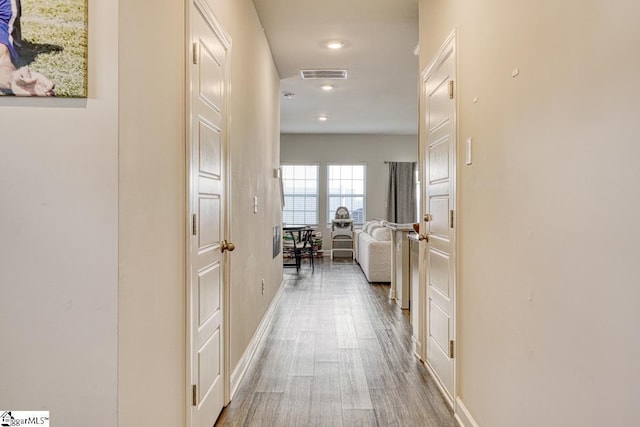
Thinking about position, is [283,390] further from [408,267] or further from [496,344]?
[408,267]

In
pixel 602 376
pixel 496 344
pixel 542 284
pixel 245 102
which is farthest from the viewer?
pixel 245 102

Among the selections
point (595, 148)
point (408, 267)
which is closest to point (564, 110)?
point (595, 148)

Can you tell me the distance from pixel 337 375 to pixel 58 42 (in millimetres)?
2417

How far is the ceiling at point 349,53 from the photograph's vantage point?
3467 mm

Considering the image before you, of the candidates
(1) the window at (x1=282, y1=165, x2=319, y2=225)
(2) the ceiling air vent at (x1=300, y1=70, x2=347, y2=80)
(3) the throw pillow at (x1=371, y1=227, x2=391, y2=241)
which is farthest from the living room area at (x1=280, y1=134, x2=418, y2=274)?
(2) the ceiling air vent at (x1=300, y1=70, x2=347, y2=80)

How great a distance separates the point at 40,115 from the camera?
1.08 m

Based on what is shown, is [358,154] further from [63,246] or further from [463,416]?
[63,246]

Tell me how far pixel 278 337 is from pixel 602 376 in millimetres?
2869

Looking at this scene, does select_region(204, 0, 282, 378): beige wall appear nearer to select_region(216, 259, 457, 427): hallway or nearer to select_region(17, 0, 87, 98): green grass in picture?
select_region(216, 259, 457, 427): hallway

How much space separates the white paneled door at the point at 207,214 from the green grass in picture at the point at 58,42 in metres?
0.62

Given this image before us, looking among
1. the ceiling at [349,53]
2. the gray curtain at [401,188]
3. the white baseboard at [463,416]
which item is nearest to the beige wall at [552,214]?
the white baseboard at [463,416]

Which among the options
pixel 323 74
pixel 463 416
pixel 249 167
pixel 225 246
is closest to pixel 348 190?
pixel 323 74

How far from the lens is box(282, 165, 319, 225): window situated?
392 inches

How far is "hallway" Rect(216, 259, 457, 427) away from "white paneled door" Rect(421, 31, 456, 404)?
0.69 ft
